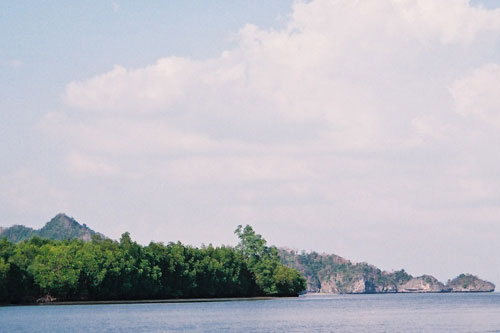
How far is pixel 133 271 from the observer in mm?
135875

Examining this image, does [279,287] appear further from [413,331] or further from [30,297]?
[413,331]

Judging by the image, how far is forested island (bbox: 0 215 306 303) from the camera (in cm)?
12288

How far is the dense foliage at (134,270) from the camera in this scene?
12288 centimetres

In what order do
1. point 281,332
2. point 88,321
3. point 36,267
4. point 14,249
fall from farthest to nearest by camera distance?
point 14,249, point 36,267, point 88,321, point 281,332

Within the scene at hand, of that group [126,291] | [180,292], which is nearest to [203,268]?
[180,292]

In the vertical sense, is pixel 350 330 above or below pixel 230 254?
below

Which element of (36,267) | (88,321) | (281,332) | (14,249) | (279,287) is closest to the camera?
(281,332)

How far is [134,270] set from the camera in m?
136

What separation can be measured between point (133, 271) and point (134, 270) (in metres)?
0.25

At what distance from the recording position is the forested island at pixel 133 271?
122875 mm

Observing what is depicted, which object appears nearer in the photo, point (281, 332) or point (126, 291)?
point (281, 332)

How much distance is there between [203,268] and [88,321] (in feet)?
240

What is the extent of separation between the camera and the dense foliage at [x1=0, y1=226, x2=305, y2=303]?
12288cm

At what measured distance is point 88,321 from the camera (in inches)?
3233
